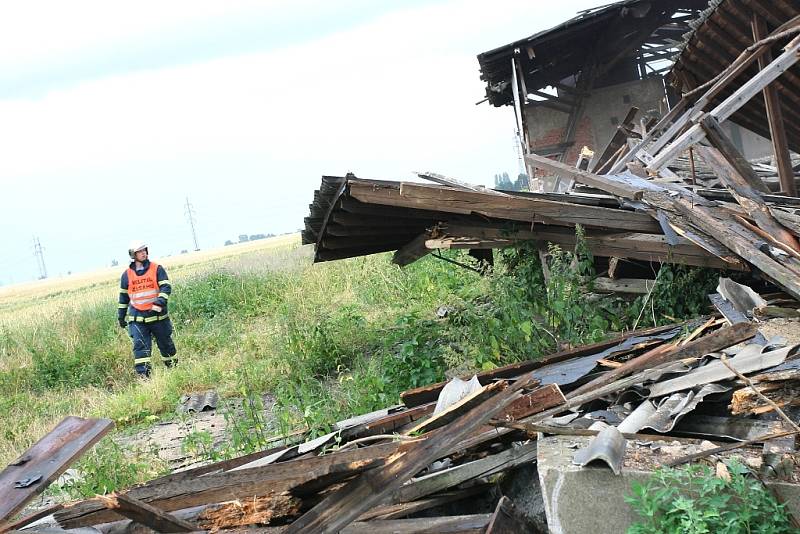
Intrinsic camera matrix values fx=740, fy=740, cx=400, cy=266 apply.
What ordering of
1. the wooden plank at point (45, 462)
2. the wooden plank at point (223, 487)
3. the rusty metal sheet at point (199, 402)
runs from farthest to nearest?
the rusty metal sheet at point (199, 402) < the wooden plank at point (45, 462) < the wooden plank at point (223, 487)

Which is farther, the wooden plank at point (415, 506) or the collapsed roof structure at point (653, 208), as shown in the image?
the collapsed roof structure at point (653, 208)

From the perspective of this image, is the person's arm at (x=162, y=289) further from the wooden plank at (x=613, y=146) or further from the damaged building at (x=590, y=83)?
the damaged building at (x=590, y=83)

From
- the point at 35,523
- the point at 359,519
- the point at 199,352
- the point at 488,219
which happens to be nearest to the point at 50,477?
the point at 35,523

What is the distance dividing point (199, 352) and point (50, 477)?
26.1 ft

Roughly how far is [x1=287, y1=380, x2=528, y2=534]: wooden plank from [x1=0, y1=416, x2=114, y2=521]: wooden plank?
5.30ft

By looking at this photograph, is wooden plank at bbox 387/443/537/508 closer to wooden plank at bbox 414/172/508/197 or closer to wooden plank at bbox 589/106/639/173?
wooden plank at bbox 414/172/508/197

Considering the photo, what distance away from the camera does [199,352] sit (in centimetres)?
1177

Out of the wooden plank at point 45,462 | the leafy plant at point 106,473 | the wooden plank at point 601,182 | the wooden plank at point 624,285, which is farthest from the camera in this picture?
the wooden plank at point 624,285

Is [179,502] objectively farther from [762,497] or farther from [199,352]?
[199,352]

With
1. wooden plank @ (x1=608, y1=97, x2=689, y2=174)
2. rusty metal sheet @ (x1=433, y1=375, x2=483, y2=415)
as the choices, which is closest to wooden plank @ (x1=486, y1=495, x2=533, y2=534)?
rusty metal sheet @ (x1=433, y1=375, x2=483, y2=415)

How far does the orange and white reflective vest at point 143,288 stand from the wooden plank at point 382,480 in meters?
8.59

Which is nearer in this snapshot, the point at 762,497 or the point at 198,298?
the point at 762,497

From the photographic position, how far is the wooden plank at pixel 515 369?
4922 mm

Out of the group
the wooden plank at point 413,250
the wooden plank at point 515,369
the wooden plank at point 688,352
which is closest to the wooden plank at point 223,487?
the wooden plank at point 515,369
